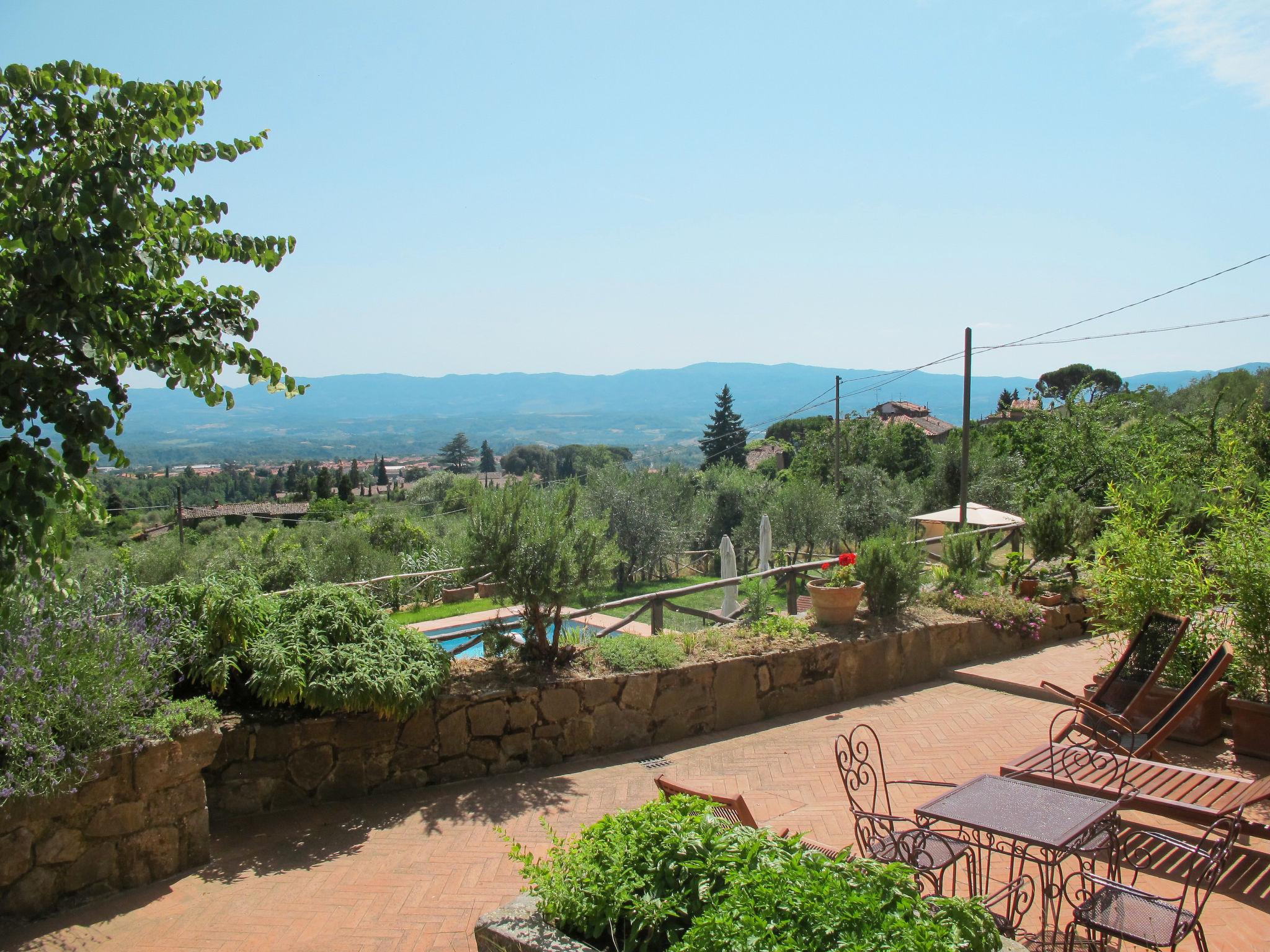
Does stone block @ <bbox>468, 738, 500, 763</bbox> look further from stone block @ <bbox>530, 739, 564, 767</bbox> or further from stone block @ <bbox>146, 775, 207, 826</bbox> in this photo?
stone block @ <bbox>146, 775, 207, 826</bbox>

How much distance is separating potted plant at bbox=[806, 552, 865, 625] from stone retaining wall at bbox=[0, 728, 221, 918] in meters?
5.57

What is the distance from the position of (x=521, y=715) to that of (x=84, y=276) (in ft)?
15.6

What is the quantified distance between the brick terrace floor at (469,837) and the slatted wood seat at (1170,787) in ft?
1.06

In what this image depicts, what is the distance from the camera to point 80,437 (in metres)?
2.80

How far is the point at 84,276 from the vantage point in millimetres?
2549

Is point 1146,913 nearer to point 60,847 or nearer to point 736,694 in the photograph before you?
point 736,694

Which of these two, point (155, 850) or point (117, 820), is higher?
point (117, 820)

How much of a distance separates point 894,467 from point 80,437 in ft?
109

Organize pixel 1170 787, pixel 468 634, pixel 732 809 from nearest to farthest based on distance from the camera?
pixel 732 809 → pixel 1170 787 → pixel 468 634

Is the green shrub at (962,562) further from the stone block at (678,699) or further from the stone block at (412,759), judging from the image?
the stone block at (412,759)

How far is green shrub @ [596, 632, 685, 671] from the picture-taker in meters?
7.04

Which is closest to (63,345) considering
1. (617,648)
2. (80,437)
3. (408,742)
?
(80,437)

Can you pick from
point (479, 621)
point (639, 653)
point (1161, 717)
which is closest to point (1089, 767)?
point (1161, 717)

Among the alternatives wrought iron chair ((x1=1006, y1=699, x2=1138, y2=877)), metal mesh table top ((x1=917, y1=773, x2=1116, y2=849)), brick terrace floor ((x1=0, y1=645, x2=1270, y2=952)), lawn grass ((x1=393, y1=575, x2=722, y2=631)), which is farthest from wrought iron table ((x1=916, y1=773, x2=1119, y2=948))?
lawn grass ((x1=393, y1=575, x2=722, y2=631))
